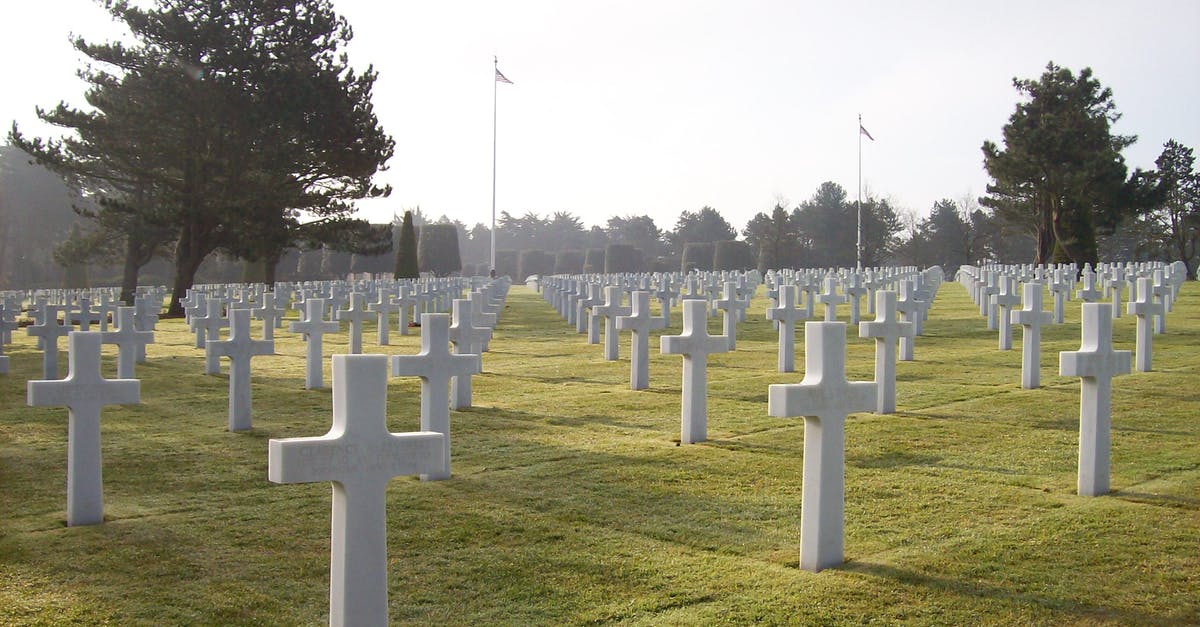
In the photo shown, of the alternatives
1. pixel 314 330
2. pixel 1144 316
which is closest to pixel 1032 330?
pixel 1144 316

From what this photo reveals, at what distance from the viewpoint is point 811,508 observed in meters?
4.74

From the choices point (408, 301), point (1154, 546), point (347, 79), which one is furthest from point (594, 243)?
point (1154, 546)

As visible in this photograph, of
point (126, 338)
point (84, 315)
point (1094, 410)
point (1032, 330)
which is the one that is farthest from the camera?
point (84, 315)

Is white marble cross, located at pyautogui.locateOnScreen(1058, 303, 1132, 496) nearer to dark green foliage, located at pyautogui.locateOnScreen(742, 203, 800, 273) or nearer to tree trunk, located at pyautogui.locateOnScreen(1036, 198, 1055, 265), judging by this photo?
tree trunk, located at pyautogui.locateOnScreen(1036, 198, 1055, 265)

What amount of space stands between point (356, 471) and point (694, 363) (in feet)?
15.5

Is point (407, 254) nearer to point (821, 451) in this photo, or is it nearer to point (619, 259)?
point (619, 259)

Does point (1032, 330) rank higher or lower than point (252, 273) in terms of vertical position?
lower

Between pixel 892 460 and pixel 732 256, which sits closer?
pixel 892 460

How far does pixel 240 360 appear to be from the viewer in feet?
28.8

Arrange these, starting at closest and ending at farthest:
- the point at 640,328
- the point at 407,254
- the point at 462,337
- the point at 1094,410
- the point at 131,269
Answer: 1. the point at 1094,410
2. the point at 462,337
3. the point at 640,328
4. the point at 131,269
5. the point at 407,254

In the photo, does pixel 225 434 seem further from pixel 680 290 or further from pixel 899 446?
pixel 680 290

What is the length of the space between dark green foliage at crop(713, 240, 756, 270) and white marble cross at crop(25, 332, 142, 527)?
63.4 metres

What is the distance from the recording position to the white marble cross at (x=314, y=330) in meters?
10.7

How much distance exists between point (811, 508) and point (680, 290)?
23988 millimetres
